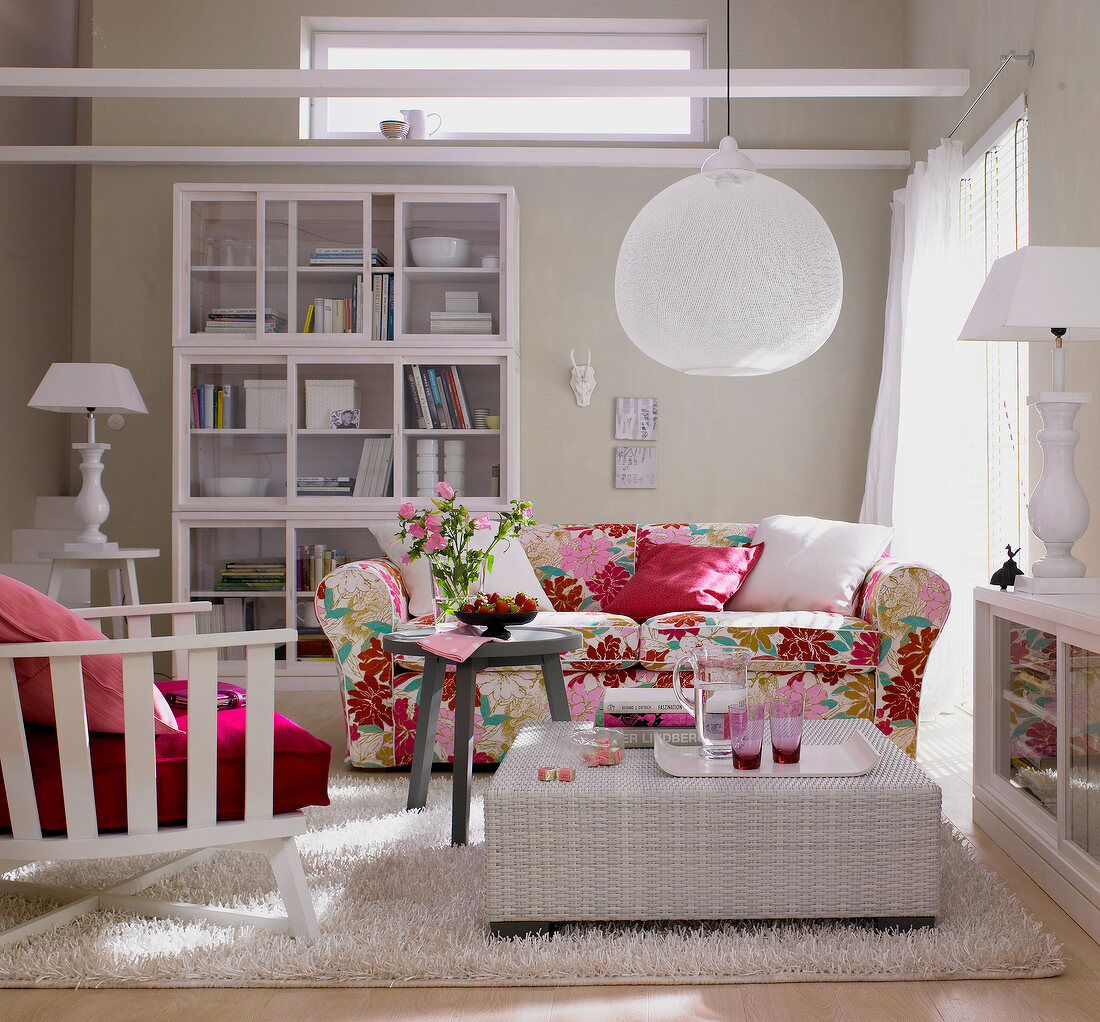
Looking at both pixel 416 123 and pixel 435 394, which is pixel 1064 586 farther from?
pixel 416 123

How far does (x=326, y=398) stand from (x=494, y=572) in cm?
161

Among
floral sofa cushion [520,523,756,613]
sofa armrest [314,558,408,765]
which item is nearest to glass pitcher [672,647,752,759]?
sofa armrest [314,558,408,765]

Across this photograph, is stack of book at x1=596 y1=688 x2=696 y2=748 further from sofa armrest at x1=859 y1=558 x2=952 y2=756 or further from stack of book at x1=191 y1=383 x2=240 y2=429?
stack of book at x1=191 y1=383 x2=240 y2=429

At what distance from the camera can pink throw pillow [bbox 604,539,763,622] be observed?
11.9ft

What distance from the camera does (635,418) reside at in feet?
17.3

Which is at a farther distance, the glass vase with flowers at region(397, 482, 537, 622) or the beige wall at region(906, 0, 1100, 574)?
the beige wall at region(906, 0, 1100, 574)

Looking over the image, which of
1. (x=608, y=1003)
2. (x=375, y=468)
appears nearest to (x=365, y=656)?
(x=608, y=1003)

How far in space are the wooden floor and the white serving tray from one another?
374mm

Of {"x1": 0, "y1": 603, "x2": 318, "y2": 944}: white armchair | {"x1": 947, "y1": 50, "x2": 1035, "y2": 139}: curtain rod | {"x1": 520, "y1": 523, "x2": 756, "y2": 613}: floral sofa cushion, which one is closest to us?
{"x1": 0, "y1": 603, "x2": 318, "y2": 944}: white armchair

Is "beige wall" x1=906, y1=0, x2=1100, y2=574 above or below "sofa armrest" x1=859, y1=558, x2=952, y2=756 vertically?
above

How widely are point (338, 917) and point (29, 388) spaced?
4.64m

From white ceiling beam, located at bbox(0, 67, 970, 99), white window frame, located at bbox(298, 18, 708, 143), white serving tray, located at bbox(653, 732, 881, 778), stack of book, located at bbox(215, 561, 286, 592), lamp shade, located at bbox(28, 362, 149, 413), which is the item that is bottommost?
white serving tray, located at bbox(653, 732, 881, 778)

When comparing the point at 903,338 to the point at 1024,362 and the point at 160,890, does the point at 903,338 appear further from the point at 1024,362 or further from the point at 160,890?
the point at 160,890

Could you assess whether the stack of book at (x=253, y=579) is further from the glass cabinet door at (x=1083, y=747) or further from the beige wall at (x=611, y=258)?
the glass cabinet door at (x=1083, y=747)
